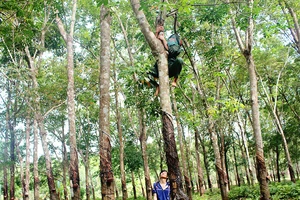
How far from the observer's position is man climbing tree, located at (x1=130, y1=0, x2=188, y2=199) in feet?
11.3

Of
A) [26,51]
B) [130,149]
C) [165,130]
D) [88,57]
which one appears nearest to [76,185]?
[165,130]

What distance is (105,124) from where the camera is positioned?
16.5 ft

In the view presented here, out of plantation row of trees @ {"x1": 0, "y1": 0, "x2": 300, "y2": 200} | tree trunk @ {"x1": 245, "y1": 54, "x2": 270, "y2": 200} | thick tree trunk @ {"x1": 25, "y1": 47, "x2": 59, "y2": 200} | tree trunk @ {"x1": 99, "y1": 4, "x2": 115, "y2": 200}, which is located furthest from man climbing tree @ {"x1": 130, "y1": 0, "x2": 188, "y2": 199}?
thick tree trunk @ {"x1": 25, "y1": 47, "x2": 59, "y2": 200}

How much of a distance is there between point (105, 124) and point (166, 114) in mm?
Result: 1719

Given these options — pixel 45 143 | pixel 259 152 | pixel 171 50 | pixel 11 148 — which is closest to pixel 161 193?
pixel 171 50

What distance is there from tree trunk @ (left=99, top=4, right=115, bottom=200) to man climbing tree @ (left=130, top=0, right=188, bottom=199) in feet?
4.73

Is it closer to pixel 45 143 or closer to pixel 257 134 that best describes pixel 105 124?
pixel 257 134

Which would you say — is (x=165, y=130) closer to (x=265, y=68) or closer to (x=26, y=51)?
(x=26, y=51)

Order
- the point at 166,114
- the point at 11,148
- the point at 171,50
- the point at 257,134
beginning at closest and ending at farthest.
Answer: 1. the point at 166,114
2. the point at 171,50
3. the point at 257,134
4. the point at 11,148

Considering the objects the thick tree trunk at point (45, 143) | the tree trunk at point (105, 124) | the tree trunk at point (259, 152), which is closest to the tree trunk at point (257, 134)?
the tree trunk at point (259, 152)

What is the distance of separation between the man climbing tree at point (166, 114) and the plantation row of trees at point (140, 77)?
0.05 ft

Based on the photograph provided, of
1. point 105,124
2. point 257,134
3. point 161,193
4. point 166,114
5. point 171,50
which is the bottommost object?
point 161,193

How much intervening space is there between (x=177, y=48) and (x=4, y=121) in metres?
17.7

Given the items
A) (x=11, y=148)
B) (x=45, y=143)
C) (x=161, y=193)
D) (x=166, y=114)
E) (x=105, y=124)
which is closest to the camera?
(x=166, y=114)
